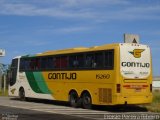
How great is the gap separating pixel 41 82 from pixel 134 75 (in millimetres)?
8005

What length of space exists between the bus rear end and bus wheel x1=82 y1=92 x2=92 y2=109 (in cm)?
241

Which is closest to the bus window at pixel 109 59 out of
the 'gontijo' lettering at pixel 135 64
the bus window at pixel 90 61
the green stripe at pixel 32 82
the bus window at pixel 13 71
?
the 'gontijo' lettering at pixel 135 64

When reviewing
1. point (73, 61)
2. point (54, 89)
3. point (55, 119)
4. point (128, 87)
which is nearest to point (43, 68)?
point (54, 89)

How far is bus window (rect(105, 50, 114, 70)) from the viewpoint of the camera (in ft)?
74.5

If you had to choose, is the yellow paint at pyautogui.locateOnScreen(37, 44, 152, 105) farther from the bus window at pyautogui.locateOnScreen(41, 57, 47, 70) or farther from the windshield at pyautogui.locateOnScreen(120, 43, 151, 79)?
the bus window at pyautogui.locateOnScreen(41, 57, 47, 70)

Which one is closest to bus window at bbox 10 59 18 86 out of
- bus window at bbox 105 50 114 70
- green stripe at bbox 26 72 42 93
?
green stripe at bbox 26 72 42 93

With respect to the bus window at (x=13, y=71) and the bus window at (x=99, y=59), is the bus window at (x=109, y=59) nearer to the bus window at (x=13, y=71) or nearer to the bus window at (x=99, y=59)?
the bus window at (x=99, y=59)

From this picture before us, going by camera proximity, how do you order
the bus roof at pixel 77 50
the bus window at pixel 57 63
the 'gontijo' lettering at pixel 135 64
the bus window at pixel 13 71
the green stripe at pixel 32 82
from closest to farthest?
the 'gontijo' lettering at pixel 135 64, the bus roof at pixel 77 50, the bus window at pixel 57 63, the green stripe at pixel 32 82, the bus window at pixel 13 71

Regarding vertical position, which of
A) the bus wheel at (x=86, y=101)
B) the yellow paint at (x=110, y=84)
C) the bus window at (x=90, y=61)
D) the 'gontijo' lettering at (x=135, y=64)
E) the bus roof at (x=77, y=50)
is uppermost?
the bus roof at (x=77, y=50)

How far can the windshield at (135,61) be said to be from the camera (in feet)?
74.4

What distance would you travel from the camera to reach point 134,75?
23.0 m

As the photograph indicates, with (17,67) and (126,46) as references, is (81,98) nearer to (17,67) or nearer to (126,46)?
(126,46)

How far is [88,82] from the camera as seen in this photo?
24.5m

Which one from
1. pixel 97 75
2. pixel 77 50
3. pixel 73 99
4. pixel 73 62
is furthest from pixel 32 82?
pixel 97 75
